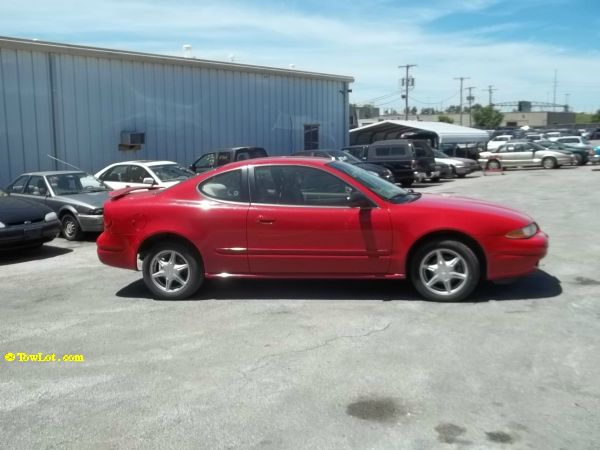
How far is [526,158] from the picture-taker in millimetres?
32094

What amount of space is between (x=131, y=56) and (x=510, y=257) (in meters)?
15.3

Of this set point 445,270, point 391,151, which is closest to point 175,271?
point 445,270

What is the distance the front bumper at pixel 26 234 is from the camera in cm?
964

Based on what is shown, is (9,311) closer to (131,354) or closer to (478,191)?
(131,354)

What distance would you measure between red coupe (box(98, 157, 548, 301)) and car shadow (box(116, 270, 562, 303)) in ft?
1.00

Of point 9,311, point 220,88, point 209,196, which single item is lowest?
point 9,311

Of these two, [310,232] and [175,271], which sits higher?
[310,232]

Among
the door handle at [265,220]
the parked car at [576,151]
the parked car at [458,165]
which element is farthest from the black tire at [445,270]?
the parked car at [576,151]

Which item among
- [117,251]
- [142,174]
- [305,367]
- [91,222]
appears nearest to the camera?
[305,367]

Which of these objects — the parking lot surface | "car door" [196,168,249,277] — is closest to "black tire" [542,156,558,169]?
the parking lot surface

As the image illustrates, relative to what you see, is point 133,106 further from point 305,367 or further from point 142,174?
point 305,367

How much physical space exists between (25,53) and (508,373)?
1538 cm

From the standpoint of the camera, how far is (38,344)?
551 cm

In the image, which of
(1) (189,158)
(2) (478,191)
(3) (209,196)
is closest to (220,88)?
(1) (189,158)
